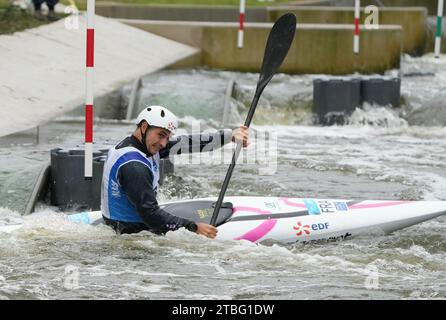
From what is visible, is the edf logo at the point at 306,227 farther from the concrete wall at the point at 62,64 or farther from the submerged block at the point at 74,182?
the concrete wall at the point at 62,64

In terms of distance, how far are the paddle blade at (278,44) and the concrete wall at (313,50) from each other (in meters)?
6.04

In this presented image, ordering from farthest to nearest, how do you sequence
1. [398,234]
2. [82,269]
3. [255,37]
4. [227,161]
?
[255,37] < [227,161] < [398,234] < [82,269]

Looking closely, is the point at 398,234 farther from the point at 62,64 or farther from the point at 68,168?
the point at 62,64

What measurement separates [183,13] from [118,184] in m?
11.7

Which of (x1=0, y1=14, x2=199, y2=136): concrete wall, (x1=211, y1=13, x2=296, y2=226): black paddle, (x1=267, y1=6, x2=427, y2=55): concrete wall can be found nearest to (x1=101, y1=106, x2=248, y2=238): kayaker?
(x1=211, y1=13, x2=296, y2=226): black paddle

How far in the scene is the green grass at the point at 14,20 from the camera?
14.5 m

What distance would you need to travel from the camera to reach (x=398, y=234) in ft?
25.3

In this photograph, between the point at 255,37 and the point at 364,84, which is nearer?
the point at 364,84

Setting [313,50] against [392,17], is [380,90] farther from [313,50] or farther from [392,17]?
[392,17]

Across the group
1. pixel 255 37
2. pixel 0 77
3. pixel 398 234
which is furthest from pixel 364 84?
pixel 398 234

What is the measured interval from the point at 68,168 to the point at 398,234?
2.38m

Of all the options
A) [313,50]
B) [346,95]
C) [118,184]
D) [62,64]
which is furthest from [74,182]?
[313,50]

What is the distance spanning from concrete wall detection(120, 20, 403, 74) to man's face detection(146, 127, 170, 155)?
8.00 meters

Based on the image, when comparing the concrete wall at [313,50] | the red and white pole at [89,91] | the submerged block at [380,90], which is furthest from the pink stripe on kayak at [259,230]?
the concrete wall at [313,50]
